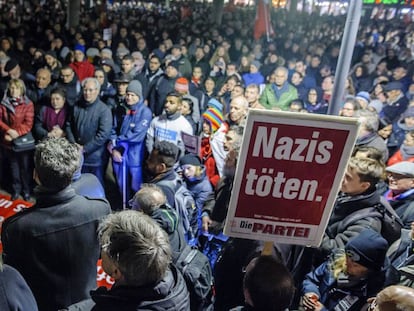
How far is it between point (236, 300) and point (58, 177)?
1317mm

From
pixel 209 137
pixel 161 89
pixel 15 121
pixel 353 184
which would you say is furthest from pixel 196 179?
pixel 161 89

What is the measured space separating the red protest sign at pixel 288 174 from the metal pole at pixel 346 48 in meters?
0.90

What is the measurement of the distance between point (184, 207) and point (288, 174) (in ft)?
4.91

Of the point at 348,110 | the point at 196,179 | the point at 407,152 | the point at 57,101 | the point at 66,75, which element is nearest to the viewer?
the point at 196,179

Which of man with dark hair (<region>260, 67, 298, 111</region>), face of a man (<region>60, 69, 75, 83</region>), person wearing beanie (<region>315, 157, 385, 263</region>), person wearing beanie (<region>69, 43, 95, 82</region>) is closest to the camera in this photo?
person wearing beanie (<region>315, 157, 385, 263</region>)

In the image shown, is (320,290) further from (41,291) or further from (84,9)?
(84,9)

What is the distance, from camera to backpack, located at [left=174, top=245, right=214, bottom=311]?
2.28 meters

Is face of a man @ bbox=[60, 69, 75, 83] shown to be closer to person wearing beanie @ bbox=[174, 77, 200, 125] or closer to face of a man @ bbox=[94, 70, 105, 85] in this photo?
face of a man @ bbox=[94, 70, 105, 85]

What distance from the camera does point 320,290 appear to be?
2.52 m

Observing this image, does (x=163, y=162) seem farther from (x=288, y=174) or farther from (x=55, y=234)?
(x=288, y=174)

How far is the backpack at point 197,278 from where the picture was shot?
2281 mm

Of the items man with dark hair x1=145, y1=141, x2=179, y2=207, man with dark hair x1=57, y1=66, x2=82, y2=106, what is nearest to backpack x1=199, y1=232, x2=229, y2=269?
man with dark hair x1=145, y1=141, x2=179, y2=207

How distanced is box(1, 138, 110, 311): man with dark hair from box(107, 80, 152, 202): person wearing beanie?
238 cm

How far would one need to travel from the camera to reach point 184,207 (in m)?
3.28
